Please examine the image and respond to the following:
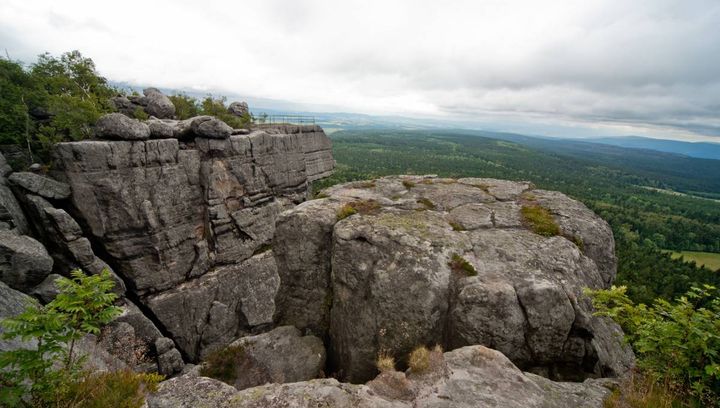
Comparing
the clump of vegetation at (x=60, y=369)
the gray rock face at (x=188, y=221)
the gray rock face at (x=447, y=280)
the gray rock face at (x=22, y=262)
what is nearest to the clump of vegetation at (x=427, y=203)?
the gray rock face at (x=447, y=280)

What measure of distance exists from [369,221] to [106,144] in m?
27.6

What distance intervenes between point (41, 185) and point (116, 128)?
723 centimetres

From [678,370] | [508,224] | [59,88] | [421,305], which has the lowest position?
[421,305]

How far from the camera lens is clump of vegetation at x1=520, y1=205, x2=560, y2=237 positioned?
12.5 metres

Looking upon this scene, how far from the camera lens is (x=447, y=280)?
1062cm

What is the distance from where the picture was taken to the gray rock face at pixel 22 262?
2172 centimetres

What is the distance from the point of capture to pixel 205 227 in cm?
3684

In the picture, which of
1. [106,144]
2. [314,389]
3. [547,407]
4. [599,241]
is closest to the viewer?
[547,407]

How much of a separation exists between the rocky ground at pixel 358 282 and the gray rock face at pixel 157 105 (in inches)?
504

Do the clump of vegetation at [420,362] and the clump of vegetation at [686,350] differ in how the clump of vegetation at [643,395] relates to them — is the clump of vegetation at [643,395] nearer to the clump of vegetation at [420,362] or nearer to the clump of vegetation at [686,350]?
the clump of vegetation at [686,350]

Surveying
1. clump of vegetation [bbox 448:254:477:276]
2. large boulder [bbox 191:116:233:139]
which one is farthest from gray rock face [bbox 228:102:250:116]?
clump of vegetation [bbox 448:254:477:276]

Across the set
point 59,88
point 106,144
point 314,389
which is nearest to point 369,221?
point 314,389

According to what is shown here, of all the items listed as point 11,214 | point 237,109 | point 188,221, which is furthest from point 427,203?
point 237,109

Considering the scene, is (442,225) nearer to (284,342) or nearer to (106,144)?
(284,342)
